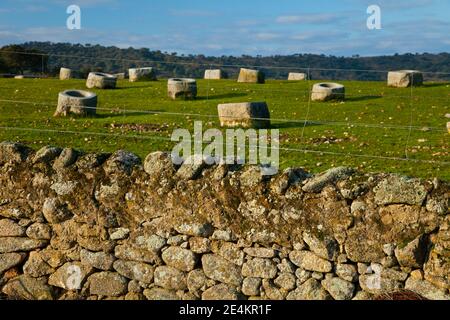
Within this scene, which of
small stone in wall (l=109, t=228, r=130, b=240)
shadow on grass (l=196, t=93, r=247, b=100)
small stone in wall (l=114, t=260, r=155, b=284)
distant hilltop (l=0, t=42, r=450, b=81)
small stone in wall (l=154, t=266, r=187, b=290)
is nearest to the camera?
small stone in wall (l=154, t=266, r=187, b=290)

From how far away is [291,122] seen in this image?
20672 millimetres

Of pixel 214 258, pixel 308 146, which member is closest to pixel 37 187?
pixel 214 258

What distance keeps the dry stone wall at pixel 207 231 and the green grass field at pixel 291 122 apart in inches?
75.7

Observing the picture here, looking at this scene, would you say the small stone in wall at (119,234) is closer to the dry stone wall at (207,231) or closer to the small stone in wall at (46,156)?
the dry stone wall at (207,231)

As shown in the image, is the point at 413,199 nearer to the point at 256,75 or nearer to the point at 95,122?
the point at 95,122

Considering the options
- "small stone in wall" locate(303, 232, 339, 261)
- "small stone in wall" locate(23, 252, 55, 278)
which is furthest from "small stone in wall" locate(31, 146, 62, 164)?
"small stone in wall" locate(303, 232, 339, 261)

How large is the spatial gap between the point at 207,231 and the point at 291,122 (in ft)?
43.8

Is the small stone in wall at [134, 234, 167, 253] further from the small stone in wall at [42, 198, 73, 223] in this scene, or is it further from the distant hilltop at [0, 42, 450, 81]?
the distant hilltop at [0, 42, 450, 81]

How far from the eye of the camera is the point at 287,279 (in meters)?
7.25

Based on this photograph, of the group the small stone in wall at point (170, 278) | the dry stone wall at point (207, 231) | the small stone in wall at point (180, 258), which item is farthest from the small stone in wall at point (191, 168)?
the small stone in wall at point (170, 278)

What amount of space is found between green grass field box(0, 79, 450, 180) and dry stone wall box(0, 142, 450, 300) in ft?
6.31

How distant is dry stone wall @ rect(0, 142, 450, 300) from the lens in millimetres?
6906

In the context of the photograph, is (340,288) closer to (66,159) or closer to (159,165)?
(159,165)

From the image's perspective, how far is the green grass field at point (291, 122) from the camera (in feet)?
46.9
